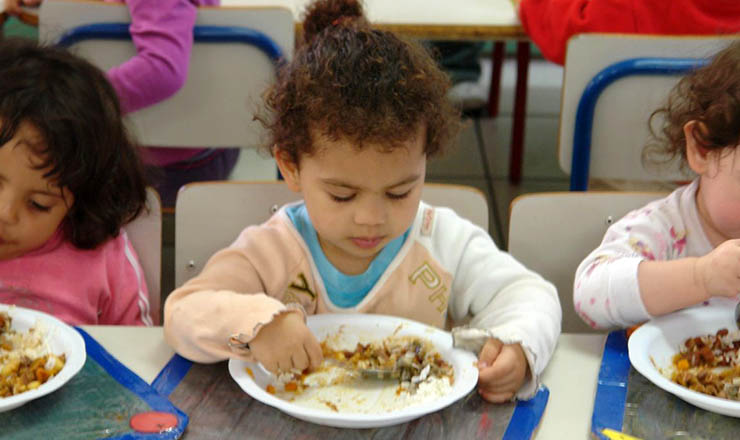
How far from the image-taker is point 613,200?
1.59 metres

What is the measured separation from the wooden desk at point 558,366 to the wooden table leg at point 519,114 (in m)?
2.61

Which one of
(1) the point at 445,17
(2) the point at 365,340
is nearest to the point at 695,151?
(2) the point at 365,340

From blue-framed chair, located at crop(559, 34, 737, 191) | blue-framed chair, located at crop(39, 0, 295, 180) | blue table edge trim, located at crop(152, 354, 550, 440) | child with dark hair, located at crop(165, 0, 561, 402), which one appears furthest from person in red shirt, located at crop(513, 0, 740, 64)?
blue table edge trim, located at crop(152, 354, 550, 440)

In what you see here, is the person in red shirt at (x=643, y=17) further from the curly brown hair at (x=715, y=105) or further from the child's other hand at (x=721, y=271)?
the child's other hand at (x=721, y=271)

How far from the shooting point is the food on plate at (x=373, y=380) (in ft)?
3.90

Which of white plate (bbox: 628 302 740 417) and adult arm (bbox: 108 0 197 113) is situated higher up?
adult arm (bbox: 108 0 197 113)

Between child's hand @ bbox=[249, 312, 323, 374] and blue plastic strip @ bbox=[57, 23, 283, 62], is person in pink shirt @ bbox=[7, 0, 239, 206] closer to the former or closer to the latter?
blue plastic strip @ bbox=[57, 23, 283, 62]

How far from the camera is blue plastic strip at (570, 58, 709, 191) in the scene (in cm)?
214

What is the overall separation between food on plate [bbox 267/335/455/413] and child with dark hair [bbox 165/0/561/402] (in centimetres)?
4

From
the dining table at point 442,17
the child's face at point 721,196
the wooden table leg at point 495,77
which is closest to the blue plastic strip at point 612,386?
the child's face at point 721,196

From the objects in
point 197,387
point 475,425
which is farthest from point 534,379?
point 197,387

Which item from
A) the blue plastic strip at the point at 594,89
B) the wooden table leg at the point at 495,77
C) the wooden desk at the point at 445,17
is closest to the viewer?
the blue plastic strip at the point at 594,89

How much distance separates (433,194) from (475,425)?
58 centimetres

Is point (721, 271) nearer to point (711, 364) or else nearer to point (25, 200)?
point (711, 364)
